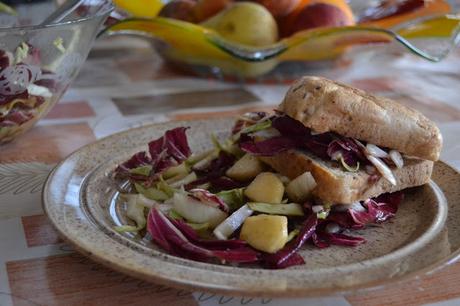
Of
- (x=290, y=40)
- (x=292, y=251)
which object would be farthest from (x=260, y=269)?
(x=290, y=40)

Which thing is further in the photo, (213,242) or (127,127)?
(127,127)

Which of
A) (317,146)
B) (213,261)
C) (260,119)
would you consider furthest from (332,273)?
(260,119)

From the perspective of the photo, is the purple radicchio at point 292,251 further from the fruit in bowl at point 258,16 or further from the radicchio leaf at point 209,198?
the fruit in bowl at point 258,16

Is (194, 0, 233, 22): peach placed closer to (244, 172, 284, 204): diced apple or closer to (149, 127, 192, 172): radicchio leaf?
(149, 127, 192, 172): radicchio leaf

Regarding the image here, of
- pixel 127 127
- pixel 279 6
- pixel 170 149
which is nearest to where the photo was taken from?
pixel 170 149

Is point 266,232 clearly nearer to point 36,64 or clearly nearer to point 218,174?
point 218,174

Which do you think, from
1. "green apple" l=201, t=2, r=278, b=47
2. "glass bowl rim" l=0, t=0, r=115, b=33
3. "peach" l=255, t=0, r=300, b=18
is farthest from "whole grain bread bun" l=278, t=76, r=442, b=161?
"peach" l=255, t=0, r=300, b=18

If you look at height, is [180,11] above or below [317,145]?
below

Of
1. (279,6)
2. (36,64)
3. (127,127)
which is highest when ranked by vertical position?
(36,64)
